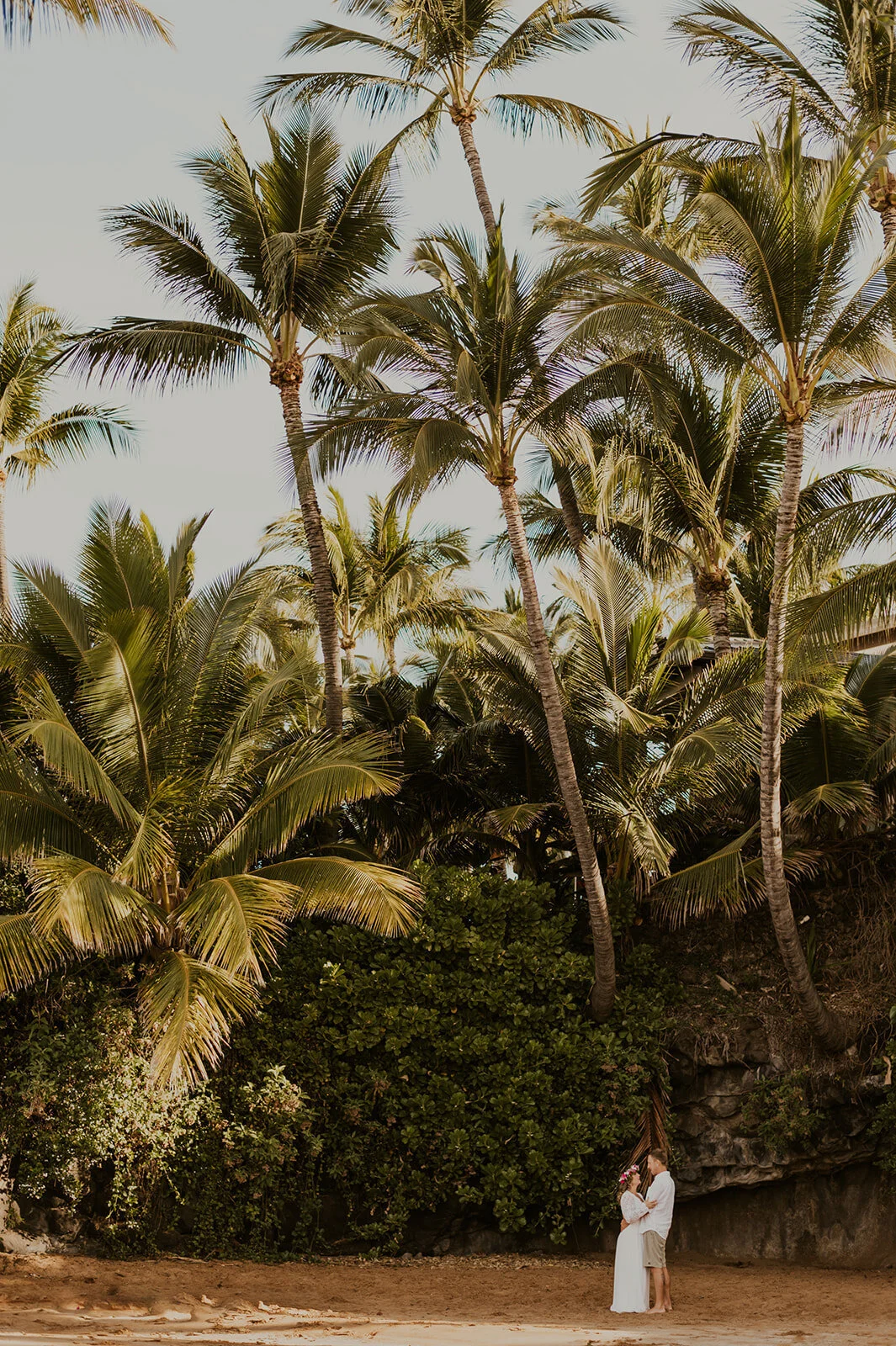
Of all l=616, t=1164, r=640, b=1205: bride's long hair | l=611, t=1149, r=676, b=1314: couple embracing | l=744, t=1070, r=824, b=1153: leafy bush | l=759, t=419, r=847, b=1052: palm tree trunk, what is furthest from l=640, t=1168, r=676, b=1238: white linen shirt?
l=759, t=419, r=847, b=1052: palm tree trunk

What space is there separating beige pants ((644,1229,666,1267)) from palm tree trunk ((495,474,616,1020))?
280 centimetres

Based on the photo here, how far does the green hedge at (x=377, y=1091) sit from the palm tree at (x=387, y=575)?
24.9 ft

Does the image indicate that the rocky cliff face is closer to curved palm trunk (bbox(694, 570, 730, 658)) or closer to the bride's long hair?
the bride's long hair

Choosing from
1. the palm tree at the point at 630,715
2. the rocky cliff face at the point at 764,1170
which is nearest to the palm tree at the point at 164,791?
the palm tree at the point at 630,715

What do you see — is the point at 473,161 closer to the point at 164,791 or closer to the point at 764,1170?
the point at 164,791

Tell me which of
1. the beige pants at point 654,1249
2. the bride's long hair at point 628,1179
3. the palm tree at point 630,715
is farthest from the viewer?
the palm tree at point 630,715

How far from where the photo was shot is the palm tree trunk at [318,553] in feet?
46.5

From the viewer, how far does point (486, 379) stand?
1225cm

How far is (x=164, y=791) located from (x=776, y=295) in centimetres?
703

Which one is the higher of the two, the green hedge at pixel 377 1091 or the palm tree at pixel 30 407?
the palm tree at pixel 30 407

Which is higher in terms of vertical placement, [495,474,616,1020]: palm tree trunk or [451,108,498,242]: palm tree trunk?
[451,108,498,242]: palm tree trunk

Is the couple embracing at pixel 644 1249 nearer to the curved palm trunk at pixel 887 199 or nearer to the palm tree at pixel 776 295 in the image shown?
the palm tree at pixel 776 295

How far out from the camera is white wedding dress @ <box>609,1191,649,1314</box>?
10578 millimetres

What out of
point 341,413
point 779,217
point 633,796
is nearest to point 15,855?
point 341,413
